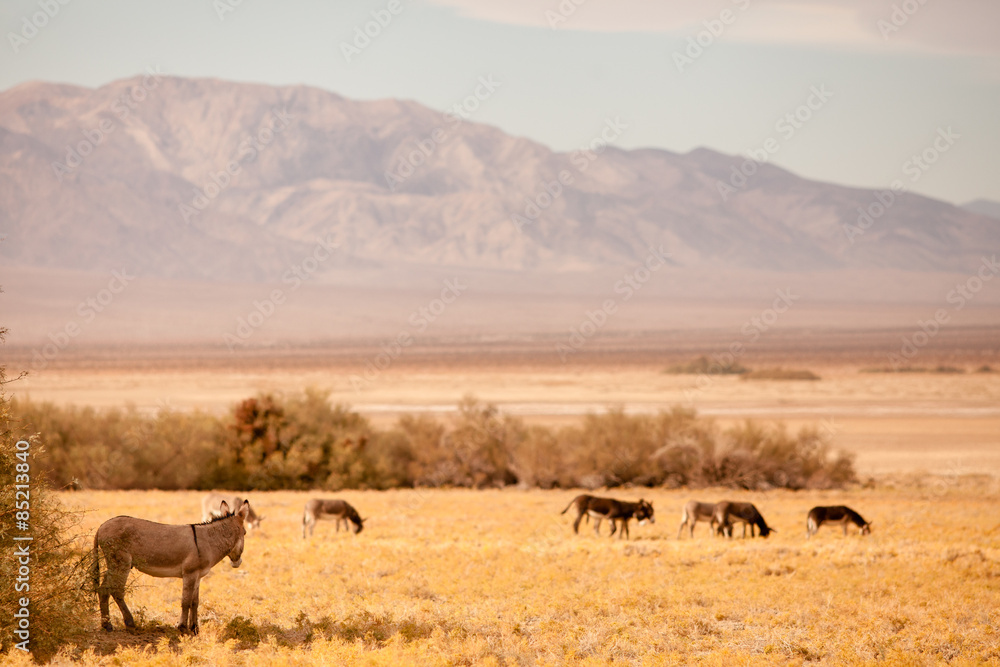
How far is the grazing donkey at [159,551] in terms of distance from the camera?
976 cm

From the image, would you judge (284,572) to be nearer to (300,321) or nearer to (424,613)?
(424,613)

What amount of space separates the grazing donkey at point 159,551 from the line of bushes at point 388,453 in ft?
65.2

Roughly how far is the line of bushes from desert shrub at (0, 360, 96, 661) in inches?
787

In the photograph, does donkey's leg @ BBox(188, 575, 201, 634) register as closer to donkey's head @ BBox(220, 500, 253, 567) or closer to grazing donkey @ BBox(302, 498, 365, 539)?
donkey's head @ BBox(220, 500, 253, 567)

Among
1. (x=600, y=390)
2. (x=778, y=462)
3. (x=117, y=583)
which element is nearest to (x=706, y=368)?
(x=600, y=390)

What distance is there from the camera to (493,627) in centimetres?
1158

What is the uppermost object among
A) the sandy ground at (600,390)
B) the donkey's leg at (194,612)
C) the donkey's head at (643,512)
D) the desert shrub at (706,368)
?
the desert shrub at (706,368)

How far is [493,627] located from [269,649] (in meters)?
2.71

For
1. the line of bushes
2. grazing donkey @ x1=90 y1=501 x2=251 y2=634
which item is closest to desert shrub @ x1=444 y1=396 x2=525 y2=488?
the line of bushes

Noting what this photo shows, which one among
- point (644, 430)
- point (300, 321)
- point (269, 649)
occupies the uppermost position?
point (300, 321)

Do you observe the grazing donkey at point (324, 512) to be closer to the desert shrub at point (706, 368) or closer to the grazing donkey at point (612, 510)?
the grazing donkey at point (612, 510)

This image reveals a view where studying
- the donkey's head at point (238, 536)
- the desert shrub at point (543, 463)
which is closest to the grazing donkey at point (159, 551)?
the donkey's head at point (238, 536)

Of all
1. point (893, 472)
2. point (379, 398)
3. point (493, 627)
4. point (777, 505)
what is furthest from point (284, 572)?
point (379, 398)

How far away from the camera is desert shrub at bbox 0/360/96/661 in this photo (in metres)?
9.34
